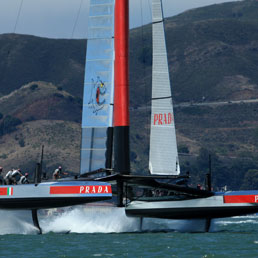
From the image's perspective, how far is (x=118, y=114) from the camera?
2617cm

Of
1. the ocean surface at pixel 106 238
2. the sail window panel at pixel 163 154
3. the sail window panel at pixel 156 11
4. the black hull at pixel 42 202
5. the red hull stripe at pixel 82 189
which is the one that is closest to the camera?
the ocean surface at pixel 106 238

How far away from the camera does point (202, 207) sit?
26.4 m

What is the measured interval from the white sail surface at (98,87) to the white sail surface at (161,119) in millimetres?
1486

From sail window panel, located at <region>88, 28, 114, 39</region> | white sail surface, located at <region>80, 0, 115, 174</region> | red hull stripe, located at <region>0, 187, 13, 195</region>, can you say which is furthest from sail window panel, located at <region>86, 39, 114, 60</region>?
red hull stripe, located at <region>0, 187, 13, 195</region>

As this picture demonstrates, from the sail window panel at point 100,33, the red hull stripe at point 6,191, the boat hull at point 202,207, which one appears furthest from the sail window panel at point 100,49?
the red hull stripe at point 6,191

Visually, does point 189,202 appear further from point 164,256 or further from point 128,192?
point 164,256

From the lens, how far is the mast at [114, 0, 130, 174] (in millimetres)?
25859

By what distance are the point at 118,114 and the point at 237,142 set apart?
157 m

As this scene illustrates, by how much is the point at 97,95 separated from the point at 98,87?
27cm

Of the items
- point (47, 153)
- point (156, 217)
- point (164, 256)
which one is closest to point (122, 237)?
point (156, 217)

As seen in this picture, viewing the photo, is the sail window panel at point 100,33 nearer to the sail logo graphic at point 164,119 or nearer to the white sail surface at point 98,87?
the white sail surface at point 98,87

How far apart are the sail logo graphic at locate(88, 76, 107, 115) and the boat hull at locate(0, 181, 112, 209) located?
148 inches

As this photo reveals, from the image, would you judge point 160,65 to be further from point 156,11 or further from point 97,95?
Answer: point 97,95

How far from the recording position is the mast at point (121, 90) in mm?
25859
